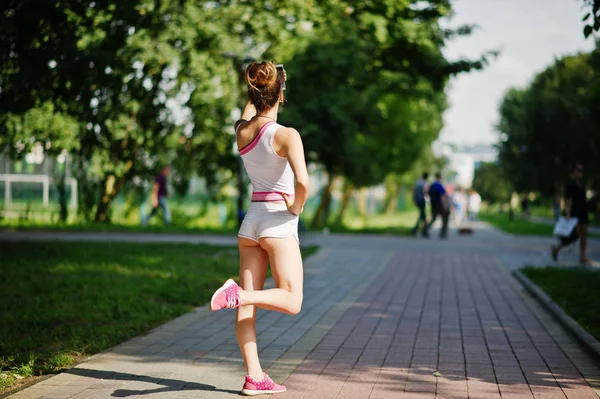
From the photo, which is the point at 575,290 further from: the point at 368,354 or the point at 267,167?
the point at 267,167

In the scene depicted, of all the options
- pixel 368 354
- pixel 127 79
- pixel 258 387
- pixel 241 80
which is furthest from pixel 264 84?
pixel 241 80

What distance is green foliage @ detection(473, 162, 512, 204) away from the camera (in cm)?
6325

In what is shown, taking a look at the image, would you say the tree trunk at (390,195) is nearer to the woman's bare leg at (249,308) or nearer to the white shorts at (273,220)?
the woman's bare leg at (249,308)

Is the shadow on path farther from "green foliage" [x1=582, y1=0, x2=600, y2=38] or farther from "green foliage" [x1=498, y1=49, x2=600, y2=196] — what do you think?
"green foliage" [x1=498, y1=49, x2=600, y2=196]

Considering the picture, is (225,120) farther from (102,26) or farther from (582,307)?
(582,307)

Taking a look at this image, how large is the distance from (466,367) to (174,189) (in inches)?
871

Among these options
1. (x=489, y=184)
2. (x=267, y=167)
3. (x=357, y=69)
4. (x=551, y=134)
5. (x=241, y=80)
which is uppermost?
(x=357, y=69)

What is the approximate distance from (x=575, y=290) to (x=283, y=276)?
22.6 feet

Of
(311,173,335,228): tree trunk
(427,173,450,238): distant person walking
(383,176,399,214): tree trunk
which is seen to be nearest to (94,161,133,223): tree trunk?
(311,173,335,228): tree trunk

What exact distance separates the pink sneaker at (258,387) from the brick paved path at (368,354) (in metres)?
0.10

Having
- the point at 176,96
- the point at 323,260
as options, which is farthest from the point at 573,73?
the point at 323,260

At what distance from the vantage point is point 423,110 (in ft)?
121

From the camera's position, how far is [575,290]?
36.1 ft

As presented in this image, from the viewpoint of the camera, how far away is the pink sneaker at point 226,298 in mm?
4827
